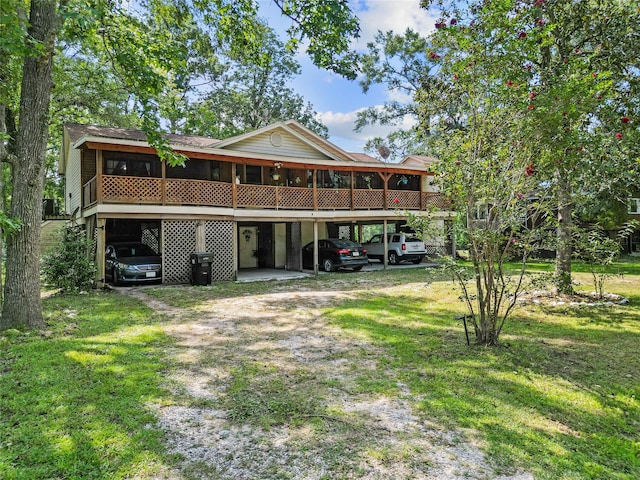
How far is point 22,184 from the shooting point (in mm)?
7219

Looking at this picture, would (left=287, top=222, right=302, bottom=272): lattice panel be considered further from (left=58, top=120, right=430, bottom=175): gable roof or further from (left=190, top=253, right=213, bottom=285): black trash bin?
(left=190, top=253, right=213, bottom=285): black trash bin

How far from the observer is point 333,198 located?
17.9m

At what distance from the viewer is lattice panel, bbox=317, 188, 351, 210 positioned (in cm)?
1762

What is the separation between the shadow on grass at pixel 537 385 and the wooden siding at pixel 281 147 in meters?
11.3

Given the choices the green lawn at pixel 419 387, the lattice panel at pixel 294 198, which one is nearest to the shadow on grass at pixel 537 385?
the green lawn at pixel 419 387

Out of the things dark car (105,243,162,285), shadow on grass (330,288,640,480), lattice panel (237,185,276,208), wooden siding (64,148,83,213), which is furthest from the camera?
wooden siding (64,148,83,213)

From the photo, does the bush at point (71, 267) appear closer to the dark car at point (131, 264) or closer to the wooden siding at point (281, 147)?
the dark car at point (131, 264)

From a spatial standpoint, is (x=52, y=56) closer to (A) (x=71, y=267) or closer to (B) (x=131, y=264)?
(A) (x=71, y=267)

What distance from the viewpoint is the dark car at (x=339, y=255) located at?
680 inches

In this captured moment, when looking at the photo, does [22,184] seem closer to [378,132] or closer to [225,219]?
[225,219]

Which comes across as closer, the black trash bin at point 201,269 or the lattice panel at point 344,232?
the black trash bin at point 201,269

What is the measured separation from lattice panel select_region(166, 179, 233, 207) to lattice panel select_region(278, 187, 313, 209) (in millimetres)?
2223

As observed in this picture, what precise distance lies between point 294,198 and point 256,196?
1.74 m

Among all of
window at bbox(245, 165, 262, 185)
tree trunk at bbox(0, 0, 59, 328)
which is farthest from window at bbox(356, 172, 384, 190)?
tree trunk at bbox(0, 0, 59, 328)
